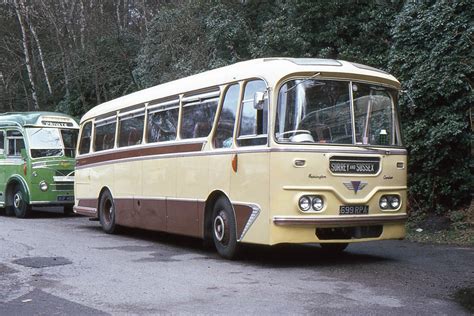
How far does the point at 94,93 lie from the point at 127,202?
1830 centimetres

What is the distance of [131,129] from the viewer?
13.1 m

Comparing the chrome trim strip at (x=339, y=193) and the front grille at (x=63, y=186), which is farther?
the front grille at (x=63, y=186)

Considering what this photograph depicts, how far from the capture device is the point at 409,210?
13969 millimetres

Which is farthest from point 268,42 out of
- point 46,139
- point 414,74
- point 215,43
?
point 46,139

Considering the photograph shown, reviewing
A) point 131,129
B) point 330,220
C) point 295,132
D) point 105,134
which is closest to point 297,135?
point 295,132

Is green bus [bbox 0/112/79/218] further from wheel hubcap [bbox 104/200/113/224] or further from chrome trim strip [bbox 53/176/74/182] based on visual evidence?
wheel hubcap [bbox 104/200/113/224]

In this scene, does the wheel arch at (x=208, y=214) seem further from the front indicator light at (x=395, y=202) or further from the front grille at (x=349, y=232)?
the front indicator light at (x=395, y=202)

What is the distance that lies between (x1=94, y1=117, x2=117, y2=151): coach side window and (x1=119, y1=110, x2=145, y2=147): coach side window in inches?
18.4

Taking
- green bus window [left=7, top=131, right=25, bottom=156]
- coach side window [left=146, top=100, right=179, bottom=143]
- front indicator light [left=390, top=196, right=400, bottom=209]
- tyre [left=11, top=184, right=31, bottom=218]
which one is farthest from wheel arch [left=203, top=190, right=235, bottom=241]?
green bus window [left=7, top=131, right=25, bottom=156]

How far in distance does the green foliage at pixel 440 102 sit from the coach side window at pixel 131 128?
18.5 feet

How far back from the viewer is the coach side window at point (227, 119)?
31.4ft

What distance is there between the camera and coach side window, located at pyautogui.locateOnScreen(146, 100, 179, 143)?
11.3 metres

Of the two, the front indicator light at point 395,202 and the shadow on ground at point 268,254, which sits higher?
the front indicator light at point 395,202

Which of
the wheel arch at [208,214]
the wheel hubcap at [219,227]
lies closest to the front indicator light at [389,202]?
the wheel hubcap at [219,227]
